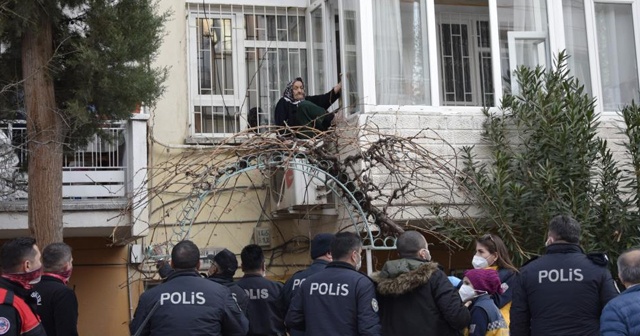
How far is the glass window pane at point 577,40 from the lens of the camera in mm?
12969

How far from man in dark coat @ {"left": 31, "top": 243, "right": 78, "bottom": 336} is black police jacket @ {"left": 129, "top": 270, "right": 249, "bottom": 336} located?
0.72 meters

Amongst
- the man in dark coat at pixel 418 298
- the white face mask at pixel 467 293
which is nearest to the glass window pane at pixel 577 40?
the white face mask at pixel 467 293

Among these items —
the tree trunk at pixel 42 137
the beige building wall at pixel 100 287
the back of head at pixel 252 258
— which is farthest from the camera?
the beige building wall at pixel 100 287

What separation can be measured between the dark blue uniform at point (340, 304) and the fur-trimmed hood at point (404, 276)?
115 millimetres

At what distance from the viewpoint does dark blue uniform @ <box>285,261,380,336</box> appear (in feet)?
23.3

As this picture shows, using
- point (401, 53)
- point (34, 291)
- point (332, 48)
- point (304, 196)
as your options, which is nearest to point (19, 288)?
point (34, 291)

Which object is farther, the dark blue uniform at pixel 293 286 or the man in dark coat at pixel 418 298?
the dark blue uniform at pixel 293 286

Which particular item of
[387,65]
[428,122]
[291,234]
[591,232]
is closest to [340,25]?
[387,65]

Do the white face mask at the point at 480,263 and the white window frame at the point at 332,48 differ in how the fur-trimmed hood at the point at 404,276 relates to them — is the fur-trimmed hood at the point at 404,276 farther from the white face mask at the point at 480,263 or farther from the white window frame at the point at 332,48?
the white window frame at the point at 332,48

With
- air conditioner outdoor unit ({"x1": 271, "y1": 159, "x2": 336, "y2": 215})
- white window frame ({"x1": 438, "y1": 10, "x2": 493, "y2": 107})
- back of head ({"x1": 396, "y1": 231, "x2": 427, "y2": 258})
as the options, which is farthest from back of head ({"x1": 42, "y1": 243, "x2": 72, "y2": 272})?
white window frame ({"x1": 438, "y1": 10, "x2": 493, "y2": 107})

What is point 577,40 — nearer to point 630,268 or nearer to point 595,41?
point 595,41

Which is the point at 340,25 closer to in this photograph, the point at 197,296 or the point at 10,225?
the point at 10,225

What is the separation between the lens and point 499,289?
7.67m

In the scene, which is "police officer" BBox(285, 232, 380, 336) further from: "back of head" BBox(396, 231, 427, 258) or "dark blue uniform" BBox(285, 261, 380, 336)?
"back of head" BBox(396, 231, 427, 258)
